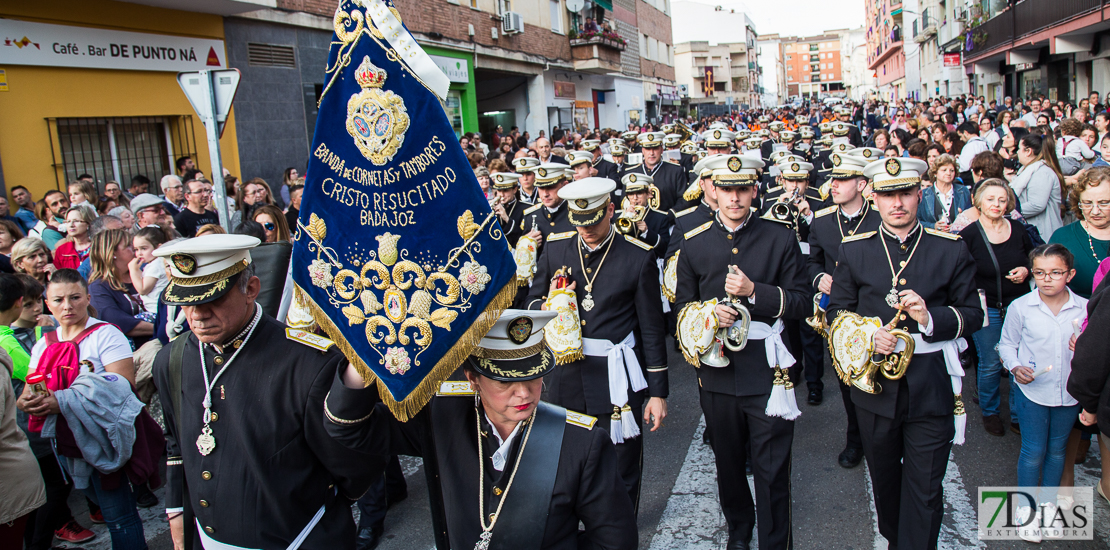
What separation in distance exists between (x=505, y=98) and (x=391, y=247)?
990 inches

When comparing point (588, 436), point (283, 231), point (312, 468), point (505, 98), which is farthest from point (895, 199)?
point (505, 98)

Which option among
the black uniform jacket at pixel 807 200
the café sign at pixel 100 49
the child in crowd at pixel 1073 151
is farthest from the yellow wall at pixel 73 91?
the child in crowd at pixel 1073 151

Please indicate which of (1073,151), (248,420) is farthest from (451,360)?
(1073,151)

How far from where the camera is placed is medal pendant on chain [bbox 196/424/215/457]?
2775 millimetres

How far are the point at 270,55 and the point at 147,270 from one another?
366 inches

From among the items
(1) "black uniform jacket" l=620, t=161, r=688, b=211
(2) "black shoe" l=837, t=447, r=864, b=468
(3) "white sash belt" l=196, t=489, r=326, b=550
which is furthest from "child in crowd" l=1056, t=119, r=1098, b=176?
(3) "white sash belt" l=196, t=489, r=326, b=550

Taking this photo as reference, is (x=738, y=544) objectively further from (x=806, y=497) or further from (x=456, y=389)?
(x=456, y=389)

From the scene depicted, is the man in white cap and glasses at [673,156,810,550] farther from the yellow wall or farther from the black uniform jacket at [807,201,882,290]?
the yellow wall

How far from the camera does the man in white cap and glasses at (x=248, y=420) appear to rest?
2695 millimetres

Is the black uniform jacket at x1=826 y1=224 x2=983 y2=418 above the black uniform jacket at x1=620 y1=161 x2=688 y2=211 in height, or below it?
below

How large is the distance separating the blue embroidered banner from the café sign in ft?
33.7

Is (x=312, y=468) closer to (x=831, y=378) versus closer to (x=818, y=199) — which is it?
(x=831, y=378)

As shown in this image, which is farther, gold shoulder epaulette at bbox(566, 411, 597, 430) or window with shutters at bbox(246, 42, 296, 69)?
window with shutters at bbox(246, 42, 296, 69)

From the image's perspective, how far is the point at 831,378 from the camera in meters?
7.70
